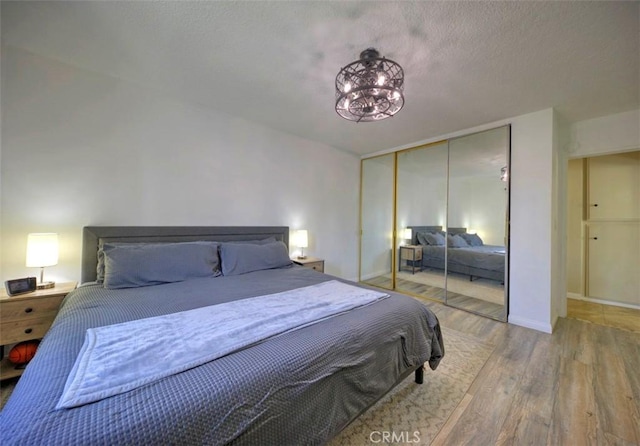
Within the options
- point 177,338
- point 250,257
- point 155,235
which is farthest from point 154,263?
point 177,338

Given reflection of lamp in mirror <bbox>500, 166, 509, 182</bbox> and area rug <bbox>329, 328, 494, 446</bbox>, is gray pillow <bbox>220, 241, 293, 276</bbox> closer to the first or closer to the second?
area rug <bbox>329, 328, 494, 446</bbox>

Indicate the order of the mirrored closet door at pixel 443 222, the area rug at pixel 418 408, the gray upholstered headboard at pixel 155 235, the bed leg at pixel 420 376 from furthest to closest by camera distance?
the mirrored closet door at pixel 443 222, the gray upholstered headboard at pixel 155 235, the bed leg at pixel 420 376, the area rug at pixel 418 408

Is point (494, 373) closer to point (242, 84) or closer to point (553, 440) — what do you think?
point (553, 440)

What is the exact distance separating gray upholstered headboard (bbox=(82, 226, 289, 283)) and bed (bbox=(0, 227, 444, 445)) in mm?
14

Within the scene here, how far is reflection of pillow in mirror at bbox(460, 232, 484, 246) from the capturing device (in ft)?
11.5

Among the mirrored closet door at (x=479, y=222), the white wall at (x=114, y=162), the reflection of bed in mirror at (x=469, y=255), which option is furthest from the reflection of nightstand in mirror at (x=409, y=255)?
the white wall at (x=114, y=162)

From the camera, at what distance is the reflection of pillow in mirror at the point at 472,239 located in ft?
11.5

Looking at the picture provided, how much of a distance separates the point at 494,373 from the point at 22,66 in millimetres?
4554

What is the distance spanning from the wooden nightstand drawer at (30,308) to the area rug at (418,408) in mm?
2202

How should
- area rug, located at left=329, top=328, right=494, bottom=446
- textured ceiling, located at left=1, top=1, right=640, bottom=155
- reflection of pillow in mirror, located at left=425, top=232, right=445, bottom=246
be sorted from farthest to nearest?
1. reflection of pillow in mirror, located at left=425, top=232, right=445, bottom=246
2. textured ceiling, located at left=1, top=1, right=640, bottom=155
3. area rug, located at left=329, top=328, right=494, bottom=446

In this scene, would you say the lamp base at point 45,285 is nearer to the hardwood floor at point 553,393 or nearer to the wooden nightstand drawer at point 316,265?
the wooden nightstand drawer at point 316,265

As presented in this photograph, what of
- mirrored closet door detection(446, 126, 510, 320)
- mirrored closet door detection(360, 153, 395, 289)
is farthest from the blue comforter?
mirrored closet door detection(360, 153, 395, 289)

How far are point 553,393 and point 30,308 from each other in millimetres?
3800

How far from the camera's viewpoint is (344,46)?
1814 millimetres
